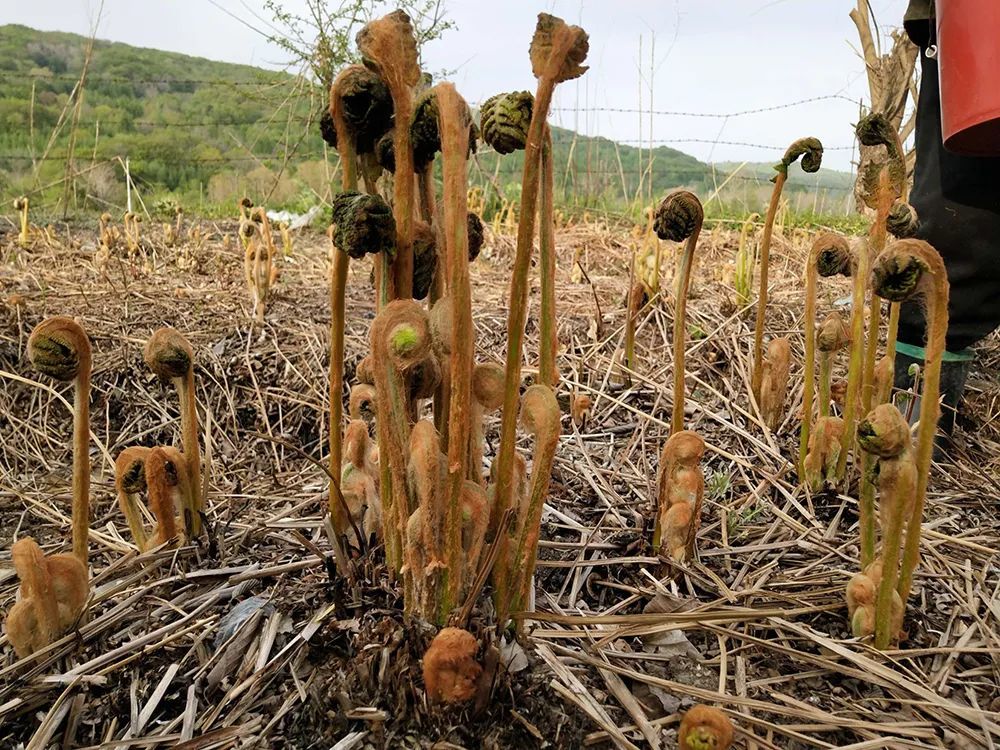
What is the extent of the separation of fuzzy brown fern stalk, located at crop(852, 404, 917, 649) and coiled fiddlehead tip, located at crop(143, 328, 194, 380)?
1185 mm

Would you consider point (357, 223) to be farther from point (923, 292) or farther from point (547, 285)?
point (923, 292)

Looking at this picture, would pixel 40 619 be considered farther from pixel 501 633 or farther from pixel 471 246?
pixel 471 246

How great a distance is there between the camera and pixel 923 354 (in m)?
2.17

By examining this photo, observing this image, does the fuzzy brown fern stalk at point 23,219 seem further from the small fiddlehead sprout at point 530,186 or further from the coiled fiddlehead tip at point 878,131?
the coiled fiddlehead tip at point 878,131

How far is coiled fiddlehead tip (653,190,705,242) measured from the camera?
141cm

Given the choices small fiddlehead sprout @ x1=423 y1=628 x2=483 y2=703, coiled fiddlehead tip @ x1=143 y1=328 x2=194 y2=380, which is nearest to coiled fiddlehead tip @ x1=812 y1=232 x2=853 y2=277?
small fiddlehead sprout @ x1=423 y1=628 x2=483 y2=703

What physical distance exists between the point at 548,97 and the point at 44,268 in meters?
4.08

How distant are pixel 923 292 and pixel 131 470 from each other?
140 cm

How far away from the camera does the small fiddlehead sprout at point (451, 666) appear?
0.90 metres

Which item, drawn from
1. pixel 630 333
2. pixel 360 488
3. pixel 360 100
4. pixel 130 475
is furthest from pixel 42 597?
pixel 630 333

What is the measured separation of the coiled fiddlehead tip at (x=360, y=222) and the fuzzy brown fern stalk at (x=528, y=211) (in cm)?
19

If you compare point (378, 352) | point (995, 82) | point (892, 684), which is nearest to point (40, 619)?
point (378, 352)

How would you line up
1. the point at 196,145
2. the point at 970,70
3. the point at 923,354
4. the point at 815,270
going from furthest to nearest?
the point at 196,145 < the point at 923,354 < the point at 815,270 < the point at 970,70

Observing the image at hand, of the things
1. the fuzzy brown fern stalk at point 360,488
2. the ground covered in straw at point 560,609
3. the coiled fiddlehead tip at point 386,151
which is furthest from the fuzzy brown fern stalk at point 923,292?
the fuzzy brown fern stalk at point 360,488
